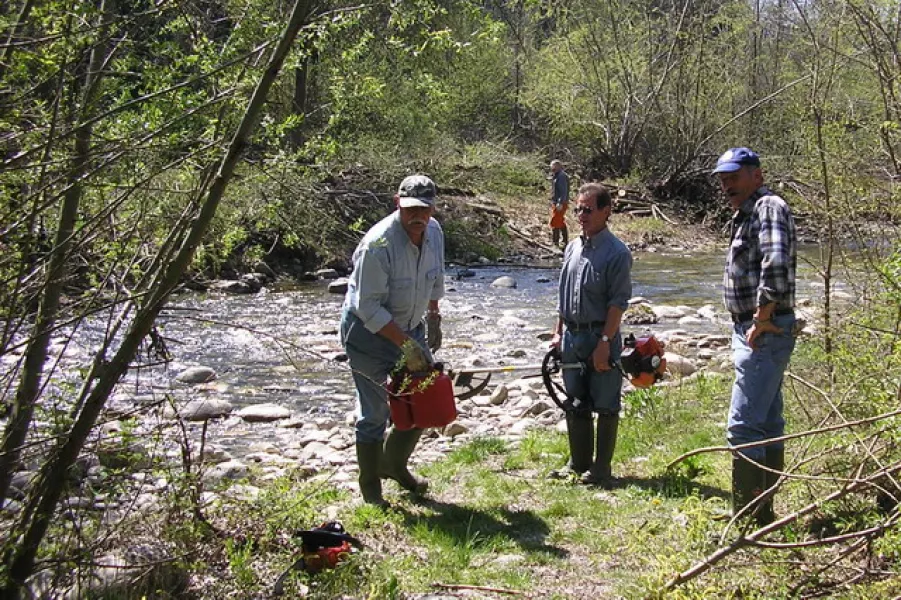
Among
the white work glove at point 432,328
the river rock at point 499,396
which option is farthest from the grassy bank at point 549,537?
the river rock at point 499,396

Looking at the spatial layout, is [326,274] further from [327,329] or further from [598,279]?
[598,279]

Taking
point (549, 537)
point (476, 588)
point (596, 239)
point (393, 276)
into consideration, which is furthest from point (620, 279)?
point (476, 588)

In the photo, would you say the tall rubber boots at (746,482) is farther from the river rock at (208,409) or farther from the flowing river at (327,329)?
the river rock at (208,409)

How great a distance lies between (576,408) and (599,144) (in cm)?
2590

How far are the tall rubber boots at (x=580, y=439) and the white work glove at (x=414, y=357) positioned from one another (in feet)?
4.08

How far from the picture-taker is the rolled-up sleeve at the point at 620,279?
5.88m

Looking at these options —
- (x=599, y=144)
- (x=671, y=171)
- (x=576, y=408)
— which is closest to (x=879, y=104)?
(x=576, y=408)

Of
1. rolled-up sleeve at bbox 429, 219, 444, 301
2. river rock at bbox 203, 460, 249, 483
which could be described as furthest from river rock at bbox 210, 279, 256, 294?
rolled-up sleeve at bbox 429, 219, 444, 301

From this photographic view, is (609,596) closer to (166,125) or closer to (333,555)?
(333,555)

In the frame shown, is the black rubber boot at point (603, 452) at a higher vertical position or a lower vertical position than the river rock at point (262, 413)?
higher

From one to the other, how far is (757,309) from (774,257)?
0.88ft

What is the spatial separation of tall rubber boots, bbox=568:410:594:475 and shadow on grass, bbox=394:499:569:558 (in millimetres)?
747

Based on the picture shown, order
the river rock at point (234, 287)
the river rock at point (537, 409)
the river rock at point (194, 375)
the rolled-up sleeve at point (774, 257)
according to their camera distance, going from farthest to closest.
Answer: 1. the river rock at point (234, 287)
2. the river rock at point (194, 375)
3. the river rock at point (537, 409)
4. the rolled-up sleeve at point (774, 257)

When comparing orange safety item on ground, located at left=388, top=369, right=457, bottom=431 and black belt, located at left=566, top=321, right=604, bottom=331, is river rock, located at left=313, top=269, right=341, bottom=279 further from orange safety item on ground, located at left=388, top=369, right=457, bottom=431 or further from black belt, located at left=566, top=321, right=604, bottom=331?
orange safety item on ground, located at left=388, top=369, right=457, bottom=431
